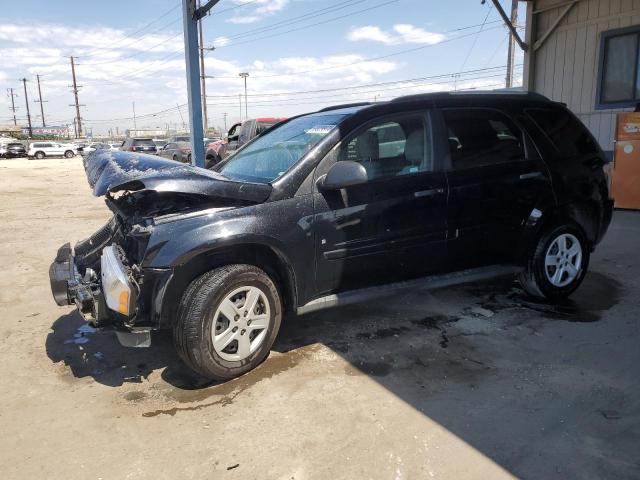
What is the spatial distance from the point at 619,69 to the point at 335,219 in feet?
28.5

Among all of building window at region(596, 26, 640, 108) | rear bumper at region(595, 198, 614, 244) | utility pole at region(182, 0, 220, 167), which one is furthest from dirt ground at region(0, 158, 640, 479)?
building window at region(596, 26, 640, 108)

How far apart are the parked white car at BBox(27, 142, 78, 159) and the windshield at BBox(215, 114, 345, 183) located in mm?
47467

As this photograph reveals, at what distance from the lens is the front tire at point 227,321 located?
316 cm

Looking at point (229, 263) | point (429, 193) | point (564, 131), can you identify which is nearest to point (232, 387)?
point (229, 263)

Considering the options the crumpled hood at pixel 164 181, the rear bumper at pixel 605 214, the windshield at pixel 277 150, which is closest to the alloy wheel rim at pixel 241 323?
the crumpled hood at pixel 164 181

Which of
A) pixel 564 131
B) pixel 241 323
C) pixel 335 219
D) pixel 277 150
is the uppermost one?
pixel 564 131

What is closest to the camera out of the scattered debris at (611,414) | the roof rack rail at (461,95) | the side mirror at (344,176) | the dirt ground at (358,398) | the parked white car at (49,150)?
the dirt ground at (358,398)

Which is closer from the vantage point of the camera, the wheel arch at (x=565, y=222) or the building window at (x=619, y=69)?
the wheel arch at (x=565, y=222)

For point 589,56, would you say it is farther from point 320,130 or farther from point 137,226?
point 137,226

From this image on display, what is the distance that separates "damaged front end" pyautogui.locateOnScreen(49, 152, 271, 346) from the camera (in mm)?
3119

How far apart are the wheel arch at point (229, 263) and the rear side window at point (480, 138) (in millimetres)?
1649

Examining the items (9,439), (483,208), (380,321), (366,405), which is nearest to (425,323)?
(380,321)

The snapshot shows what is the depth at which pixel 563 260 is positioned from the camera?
4.70 m

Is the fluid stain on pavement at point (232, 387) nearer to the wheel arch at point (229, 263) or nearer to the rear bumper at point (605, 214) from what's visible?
the wheel arch at point (229, 263)
